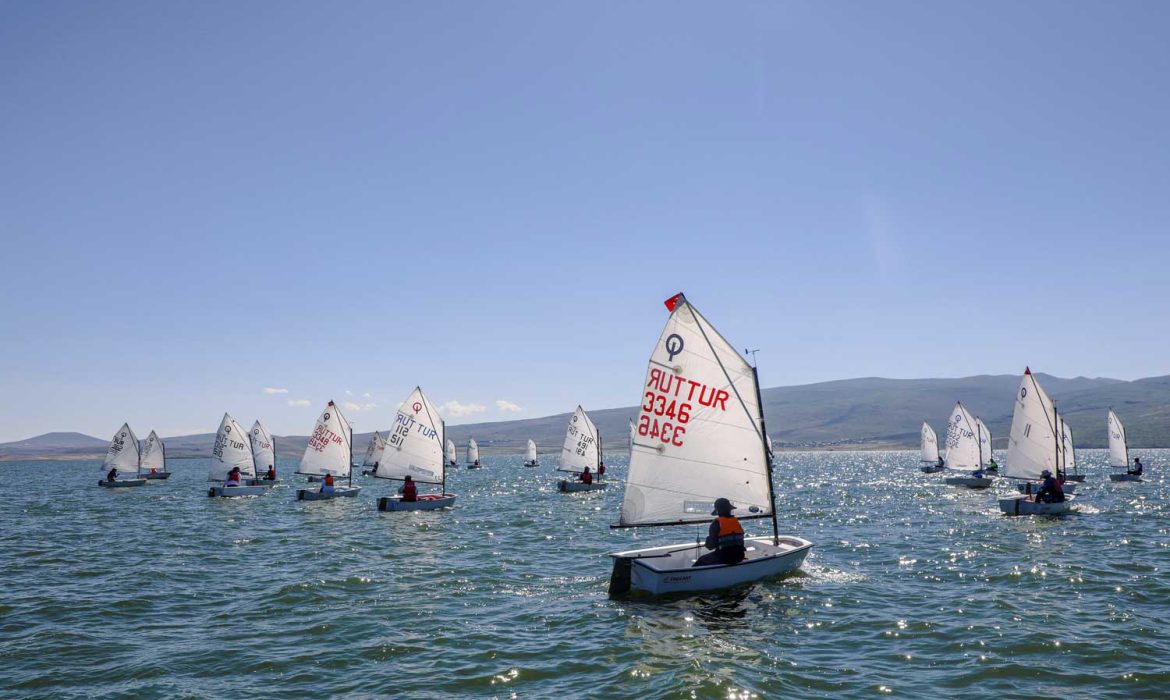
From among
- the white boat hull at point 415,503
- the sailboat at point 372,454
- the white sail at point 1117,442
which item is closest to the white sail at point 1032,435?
the white boat hull at point 415,503

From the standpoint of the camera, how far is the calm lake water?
13891mm

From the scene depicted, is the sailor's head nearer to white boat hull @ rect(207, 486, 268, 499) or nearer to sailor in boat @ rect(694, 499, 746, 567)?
sailor in boat @ rect(694, 499, 746, 567)

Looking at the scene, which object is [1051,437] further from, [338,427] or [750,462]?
[338,427]

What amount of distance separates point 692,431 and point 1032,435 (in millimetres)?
31966

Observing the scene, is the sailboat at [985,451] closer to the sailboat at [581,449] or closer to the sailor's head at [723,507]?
the sailboat at [581,449]

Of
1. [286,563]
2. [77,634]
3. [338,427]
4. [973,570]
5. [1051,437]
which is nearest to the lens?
[77,634]

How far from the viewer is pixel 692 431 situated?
2264 centimetres

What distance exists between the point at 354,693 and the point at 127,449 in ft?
253

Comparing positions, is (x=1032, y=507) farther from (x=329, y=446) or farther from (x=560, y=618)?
(x=329, y=446)

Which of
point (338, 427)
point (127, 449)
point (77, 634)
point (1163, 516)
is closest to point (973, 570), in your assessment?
point (1163, 516)

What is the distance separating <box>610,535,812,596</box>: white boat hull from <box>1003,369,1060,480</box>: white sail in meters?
28.6

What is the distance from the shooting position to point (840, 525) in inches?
1523

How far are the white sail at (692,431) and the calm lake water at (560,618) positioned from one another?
3.05 m

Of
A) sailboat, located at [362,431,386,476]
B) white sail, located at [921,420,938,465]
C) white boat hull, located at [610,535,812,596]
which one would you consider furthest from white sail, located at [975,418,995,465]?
sailboat, located at [362,431,386,476]
